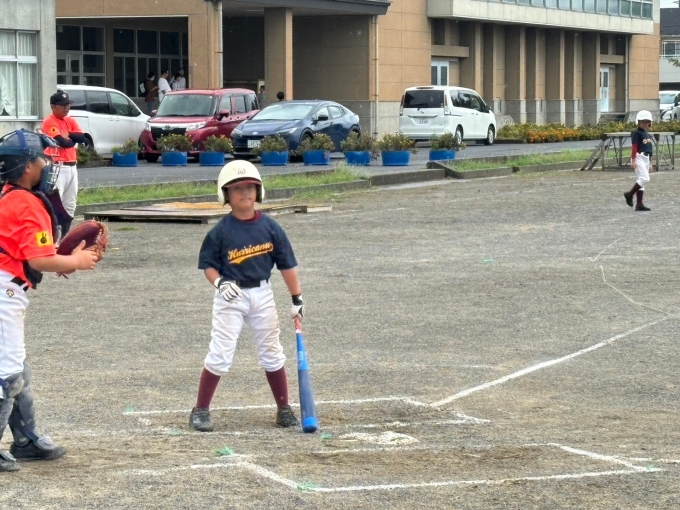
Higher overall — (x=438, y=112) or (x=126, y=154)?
(x=438, y=112)

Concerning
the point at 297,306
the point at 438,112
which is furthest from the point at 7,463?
the point at 438,112

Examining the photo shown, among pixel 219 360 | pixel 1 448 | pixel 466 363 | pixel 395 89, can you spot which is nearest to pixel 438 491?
pixel 219 360

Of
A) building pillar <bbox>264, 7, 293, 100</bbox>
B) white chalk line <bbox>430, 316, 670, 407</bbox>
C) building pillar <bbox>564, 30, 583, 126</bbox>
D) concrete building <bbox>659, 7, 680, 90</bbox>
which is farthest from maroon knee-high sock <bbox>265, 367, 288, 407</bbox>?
concrete building <bbox>659, 7, 680, 90</bbox>

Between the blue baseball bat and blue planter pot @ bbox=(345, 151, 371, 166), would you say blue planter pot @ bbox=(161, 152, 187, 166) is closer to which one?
blue planter pot @ bbox=(345, 151, 371, 166)

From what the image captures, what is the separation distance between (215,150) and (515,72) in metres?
26.9

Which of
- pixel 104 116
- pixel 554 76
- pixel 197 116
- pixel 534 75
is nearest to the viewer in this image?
pixel 104 116

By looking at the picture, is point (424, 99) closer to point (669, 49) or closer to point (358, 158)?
point (358, 158)

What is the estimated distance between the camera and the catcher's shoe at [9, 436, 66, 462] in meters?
6.33

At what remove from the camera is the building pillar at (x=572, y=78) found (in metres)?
59.3

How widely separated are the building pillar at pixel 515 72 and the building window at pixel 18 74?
92.2 ft

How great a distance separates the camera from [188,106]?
108 ft

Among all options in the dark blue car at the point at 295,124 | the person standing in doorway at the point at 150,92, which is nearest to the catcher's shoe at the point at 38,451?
the dark blue car at the point at 295,124

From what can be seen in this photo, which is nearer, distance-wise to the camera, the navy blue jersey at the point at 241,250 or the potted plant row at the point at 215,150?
the navy blue jersey at the point at 241,250

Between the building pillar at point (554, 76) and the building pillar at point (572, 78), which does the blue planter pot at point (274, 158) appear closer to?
the building pillar at point (554, 76)
